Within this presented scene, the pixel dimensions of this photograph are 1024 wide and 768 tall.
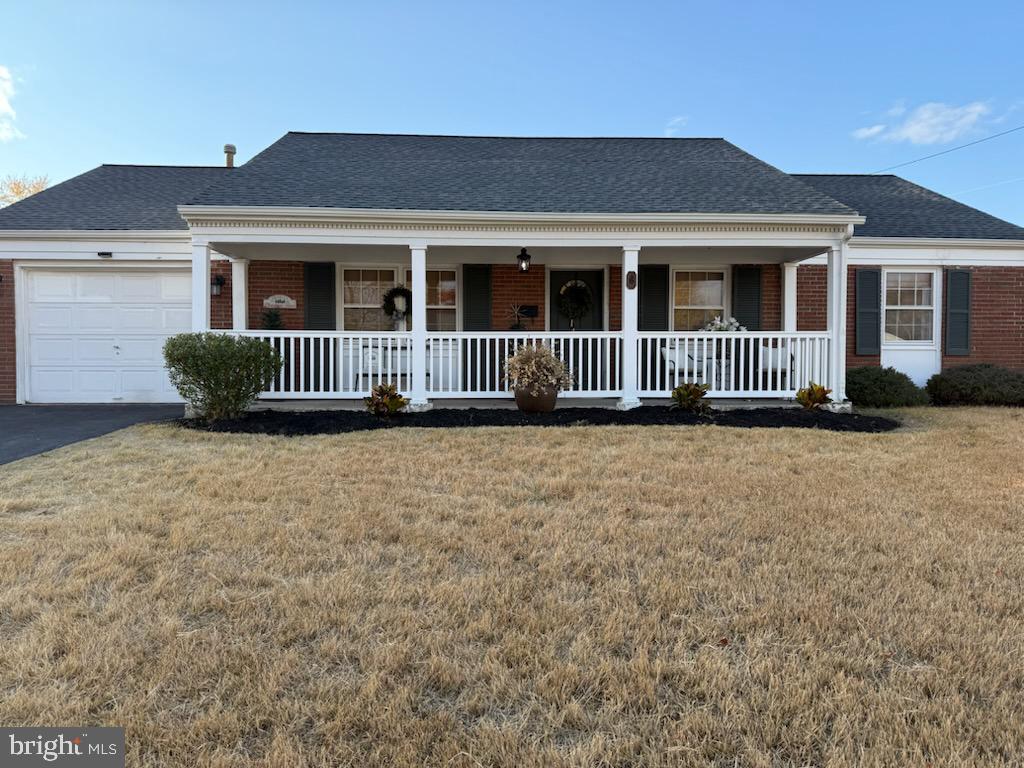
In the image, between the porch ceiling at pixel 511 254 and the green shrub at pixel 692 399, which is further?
the porch ceiling at pixel 511 254

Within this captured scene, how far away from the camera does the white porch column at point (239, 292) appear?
8930mm

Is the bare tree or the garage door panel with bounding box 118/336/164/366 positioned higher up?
the bare tree

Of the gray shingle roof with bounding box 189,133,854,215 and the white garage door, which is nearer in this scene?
the gray shingle roof with bounding box 189,133,854,215

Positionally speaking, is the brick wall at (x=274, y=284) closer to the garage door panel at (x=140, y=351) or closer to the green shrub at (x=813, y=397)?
the garage door panel at (x=140, y=351)

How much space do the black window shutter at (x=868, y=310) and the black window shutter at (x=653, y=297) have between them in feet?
11.0

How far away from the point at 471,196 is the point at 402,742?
25.2 feet

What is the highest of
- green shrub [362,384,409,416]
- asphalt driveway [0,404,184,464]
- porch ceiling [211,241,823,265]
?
porch ceiling [211,241,823,265]

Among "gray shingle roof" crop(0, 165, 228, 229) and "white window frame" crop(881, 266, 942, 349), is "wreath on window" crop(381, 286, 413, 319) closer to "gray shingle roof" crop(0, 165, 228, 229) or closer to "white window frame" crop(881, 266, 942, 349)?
"gray shingle roof" crop(0, 165, 228, 229)

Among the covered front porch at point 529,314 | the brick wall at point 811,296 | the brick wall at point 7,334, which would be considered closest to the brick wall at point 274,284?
the covered front porch at point 529,314

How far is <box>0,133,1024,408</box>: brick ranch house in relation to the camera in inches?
309

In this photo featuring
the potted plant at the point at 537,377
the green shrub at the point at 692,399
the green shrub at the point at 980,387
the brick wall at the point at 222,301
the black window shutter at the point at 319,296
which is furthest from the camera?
the black window shutter at the point at 319,296

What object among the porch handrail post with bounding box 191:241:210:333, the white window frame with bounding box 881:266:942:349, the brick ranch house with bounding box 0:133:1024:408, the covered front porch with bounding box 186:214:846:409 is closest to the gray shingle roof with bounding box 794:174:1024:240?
the brick ranch house with bounding box 0:133:1024:408

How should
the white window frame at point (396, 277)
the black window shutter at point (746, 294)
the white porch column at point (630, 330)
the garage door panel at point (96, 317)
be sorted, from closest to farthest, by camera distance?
the white porch column at point (630, 330) < the garage door panel at point (96, 317) < the white window frame at point (396, 277) < the black window shutter at point (746, 294)

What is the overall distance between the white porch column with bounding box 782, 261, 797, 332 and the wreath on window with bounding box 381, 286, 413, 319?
20.8 feet
